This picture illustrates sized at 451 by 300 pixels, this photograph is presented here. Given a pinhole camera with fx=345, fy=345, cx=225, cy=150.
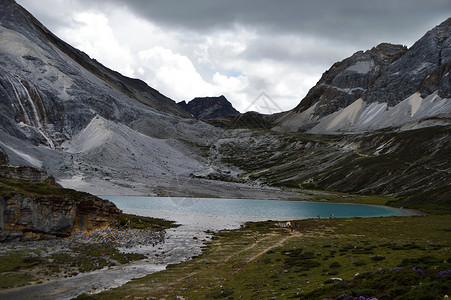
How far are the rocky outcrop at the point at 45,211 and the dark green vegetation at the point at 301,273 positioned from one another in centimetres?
1982

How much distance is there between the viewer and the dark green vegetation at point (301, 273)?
21406 millimetres

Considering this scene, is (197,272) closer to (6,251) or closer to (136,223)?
(6,251)

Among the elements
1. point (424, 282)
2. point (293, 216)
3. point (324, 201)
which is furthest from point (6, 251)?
point (324, 201)

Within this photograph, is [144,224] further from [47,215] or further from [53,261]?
[53,261]

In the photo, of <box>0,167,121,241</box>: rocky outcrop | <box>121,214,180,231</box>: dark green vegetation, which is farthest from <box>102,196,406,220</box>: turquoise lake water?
<box>0,167,121,241</box>: rocky outcrop

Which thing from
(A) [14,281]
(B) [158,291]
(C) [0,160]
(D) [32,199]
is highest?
(C) [0,160]

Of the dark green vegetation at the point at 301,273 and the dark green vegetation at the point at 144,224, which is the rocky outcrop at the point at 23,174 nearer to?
Answer: the dark green vegetation at the point at 144,224

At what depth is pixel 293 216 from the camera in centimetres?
10825

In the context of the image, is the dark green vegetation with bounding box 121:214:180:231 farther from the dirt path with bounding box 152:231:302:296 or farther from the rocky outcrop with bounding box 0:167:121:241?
the dirt path with bounding box 152:231:302:296

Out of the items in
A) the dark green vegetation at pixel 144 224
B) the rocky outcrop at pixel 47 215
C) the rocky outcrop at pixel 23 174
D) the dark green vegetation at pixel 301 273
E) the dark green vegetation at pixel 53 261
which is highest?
the rocky outcrop at pixel 23 174

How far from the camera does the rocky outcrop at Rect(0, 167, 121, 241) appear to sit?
45.6 meters

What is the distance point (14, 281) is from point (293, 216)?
3422 inches

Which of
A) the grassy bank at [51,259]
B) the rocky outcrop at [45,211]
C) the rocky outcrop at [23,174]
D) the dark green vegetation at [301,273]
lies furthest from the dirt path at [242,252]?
the rocky outcrop at [23,174]

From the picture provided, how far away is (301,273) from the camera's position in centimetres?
3338
